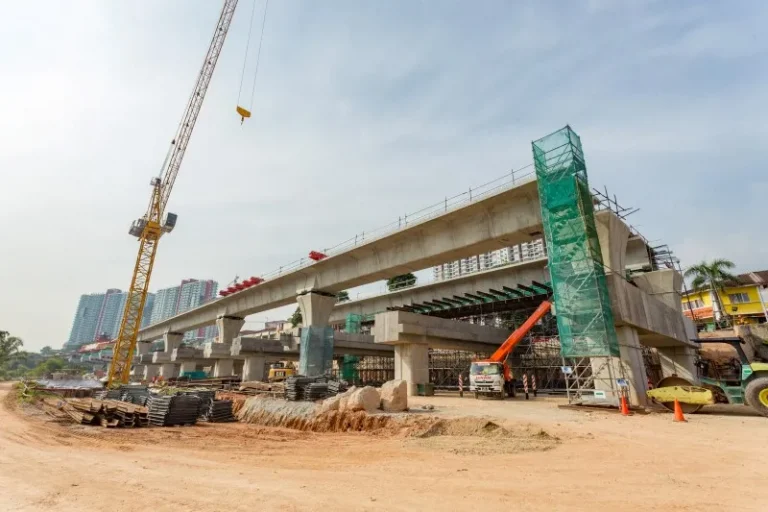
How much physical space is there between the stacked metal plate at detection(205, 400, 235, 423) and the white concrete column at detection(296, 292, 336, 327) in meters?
14.1

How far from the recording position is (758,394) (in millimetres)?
13047

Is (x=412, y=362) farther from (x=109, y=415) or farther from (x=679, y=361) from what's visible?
(x=679, y=361)

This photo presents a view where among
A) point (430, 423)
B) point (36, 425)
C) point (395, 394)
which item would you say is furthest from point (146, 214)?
point (430, 423)

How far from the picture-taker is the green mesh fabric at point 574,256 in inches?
645

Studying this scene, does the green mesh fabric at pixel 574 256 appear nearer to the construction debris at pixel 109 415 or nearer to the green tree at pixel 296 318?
the construction debris at pixel 109 415

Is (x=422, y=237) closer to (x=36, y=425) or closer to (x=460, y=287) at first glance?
(x=460, y=287)

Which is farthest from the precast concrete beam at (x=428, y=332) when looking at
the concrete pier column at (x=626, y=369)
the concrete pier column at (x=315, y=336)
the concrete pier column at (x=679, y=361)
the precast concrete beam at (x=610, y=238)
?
the concrete pier column at (x=679, y=361)

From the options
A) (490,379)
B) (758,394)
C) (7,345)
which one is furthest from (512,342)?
(7,345)

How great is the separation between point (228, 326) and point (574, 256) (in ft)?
126

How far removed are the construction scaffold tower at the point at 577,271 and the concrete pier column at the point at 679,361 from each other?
11785 mm

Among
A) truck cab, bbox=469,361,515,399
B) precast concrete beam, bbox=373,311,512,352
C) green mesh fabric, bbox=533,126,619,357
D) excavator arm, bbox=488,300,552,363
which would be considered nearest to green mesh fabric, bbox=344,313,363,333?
precast concrete beam, bbox=373,311,512,352

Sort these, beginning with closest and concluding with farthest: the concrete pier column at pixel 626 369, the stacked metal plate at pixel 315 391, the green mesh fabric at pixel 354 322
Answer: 1. the concrete pier column at pixel 626 369
2. the stacked metal plate at pixel 315 391
3. the green mesh fabric at pixel 354 322

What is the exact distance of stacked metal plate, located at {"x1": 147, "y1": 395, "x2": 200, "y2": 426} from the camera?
585 inches

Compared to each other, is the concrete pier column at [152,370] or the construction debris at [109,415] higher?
the concrete pier column at [152,370]
